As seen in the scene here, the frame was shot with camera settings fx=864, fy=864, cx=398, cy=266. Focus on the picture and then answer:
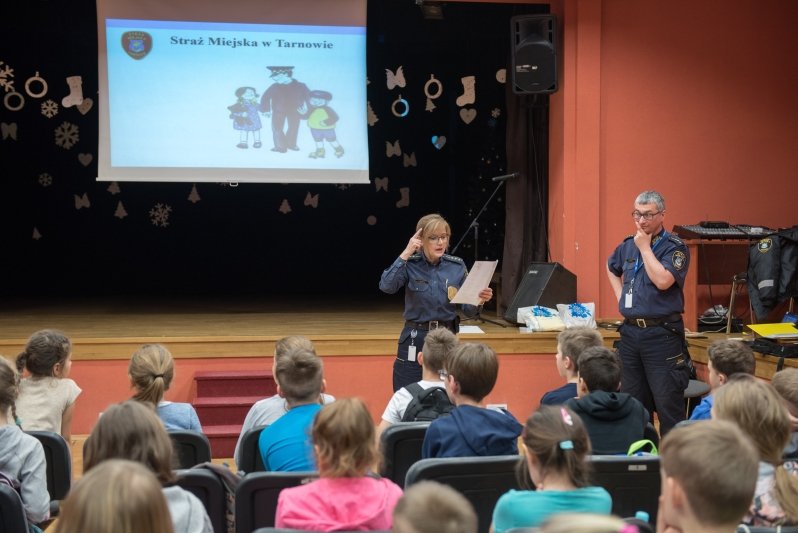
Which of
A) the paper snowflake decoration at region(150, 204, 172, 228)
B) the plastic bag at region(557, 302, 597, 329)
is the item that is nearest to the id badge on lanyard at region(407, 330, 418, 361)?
the plastic bag at region(557, 302, 597, 329)

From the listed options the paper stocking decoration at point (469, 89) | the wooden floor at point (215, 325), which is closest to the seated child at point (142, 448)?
the wooden floor at point (215, 325)

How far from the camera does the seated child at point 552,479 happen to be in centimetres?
194

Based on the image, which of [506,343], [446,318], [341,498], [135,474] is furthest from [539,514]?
→ [506,343]

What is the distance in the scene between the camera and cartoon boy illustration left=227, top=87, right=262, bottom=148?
6.43 meters

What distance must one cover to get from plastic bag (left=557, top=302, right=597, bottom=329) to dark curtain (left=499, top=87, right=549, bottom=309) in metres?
0.91

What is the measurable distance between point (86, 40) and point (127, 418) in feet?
24.4

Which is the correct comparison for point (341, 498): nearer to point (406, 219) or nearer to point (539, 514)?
point (539, 514)

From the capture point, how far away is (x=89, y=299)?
8.86 m

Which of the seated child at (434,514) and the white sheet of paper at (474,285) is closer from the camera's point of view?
the seated child at (434,514)

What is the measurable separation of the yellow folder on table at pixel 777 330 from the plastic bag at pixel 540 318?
1.24 m

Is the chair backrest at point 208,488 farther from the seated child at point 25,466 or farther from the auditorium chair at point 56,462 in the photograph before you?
the auditorium chair at point 56,462

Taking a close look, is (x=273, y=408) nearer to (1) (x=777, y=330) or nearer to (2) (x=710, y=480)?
(2) (x=710, y=480)

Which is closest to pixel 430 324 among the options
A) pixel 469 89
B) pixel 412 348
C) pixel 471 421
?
pixel 412 348

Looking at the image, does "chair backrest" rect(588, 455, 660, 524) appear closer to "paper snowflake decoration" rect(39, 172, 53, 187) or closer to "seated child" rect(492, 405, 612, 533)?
"seated child" rect(492, 405, 612, 533)
